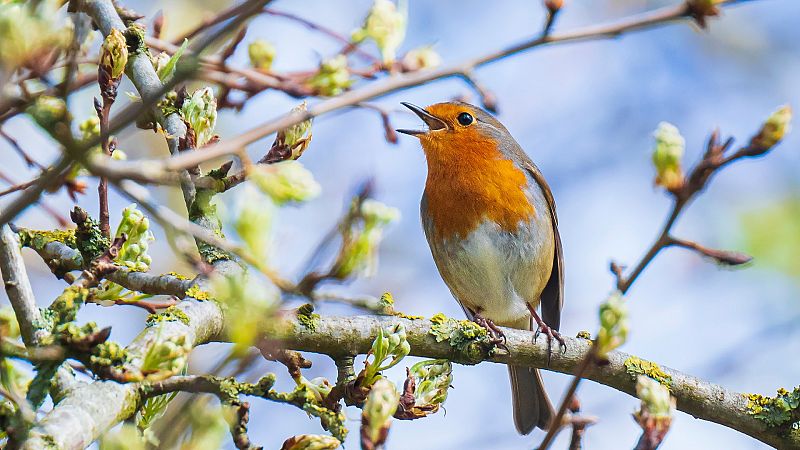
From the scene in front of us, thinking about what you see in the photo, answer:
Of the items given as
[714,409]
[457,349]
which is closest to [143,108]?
[457,349]

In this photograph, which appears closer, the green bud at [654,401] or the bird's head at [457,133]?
the green bud at [654,401]

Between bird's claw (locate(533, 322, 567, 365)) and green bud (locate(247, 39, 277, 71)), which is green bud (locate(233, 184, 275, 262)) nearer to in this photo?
green bud (locate(247, 39, 277, 71))

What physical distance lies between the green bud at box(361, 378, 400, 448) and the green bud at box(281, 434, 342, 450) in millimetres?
347

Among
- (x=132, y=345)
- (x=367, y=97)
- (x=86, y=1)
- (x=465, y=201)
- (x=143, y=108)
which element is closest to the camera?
(x=143, y=108)

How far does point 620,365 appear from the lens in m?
3.18

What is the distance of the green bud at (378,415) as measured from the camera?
5.39 ft

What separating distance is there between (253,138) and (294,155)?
4.19 feet

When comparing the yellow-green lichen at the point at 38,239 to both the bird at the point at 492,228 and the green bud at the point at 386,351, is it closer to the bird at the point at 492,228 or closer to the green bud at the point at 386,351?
the green bud at the point at 386,351

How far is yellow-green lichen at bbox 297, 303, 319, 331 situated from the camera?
267 centimetres

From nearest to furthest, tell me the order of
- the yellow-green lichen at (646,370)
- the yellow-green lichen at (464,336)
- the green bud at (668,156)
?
1. the green bud at (668,156)
2. the yellow-green lichen at (464,336)
3. the yellow-green lichen at (646,370)

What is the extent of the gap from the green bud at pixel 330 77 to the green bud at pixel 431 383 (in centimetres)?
108

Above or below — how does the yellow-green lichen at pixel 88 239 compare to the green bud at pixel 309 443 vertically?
above

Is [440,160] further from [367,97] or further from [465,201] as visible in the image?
[367,97]

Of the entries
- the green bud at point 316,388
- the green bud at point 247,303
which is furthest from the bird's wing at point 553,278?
the green bud at point 247,303
